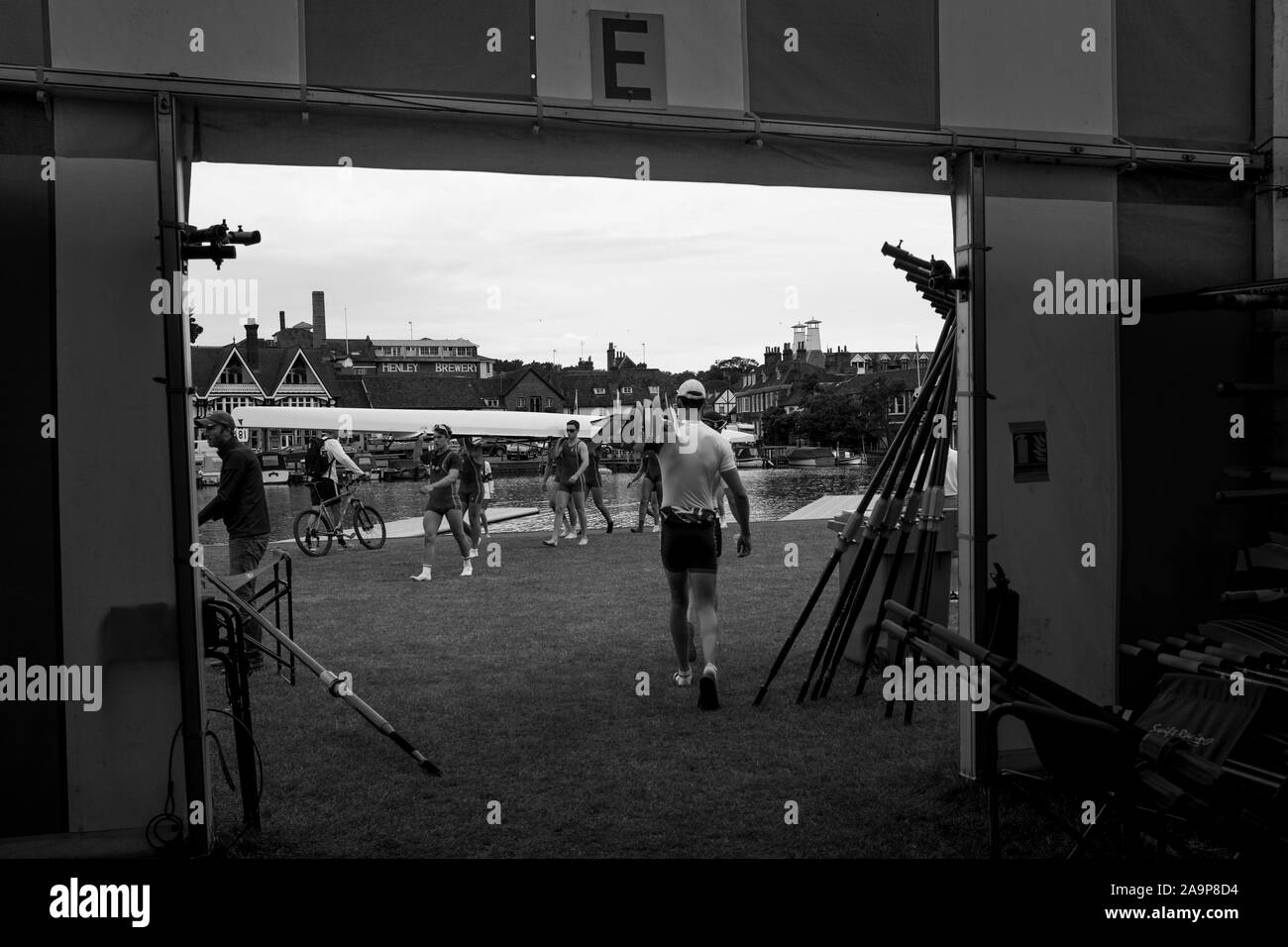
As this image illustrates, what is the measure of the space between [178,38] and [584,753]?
394cm

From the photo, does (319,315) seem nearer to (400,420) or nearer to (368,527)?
(400,420)

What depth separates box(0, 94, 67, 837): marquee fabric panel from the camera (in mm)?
4277

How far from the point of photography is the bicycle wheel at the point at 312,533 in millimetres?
15781

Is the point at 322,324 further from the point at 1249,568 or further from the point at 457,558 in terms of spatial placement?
the point at 1249,568

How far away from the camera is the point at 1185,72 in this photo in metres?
5.66

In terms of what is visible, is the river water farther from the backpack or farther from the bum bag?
the bum bag

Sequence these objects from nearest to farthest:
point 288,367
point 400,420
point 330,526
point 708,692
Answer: point 708,692 < point 330,526 < point 400,420 < point 288,367

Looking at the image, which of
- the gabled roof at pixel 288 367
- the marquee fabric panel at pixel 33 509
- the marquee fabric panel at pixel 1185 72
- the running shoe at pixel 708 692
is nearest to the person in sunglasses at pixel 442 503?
the running shoe at pixel 708 692

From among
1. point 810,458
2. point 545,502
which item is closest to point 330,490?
point 545,502

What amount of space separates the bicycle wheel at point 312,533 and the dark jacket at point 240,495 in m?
Answer: 6.71

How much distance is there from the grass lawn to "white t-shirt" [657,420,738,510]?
4.23 feet

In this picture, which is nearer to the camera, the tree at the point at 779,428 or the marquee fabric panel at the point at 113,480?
the marquee fabric panel at the point at 113,480

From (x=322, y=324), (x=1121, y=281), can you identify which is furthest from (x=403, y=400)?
(x=1121, y=281)

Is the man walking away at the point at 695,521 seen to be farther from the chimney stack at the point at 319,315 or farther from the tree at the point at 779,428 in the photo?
the chimney stack at the point at 319,315
